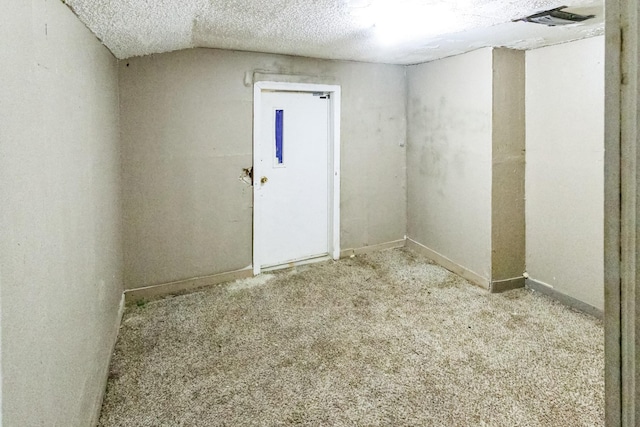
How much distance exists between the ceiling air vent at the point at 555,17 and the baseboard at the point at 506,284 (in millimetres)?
2088

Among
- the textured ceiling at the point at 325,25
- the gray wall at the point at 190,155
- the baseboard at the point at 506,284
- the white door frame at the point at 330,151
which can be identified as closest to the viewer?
the textured ceiling at the point at 325,25

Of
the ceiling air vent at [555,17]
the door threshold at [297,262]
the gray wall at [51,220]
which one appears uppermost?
the ceiling air vent at [555,17]

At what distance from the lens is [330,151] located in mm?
4285

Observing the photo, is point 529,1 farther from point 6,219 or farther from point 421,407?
point 6,219

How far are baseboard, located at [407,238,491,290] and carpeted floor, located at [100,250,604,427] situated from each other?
162 mm

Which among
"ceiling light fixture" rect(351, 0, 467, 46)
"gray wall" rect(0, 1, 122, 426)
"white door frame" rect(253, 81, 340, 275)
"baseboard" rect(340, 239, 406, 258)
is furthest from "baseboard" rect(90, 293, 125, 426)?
"ceiling light fixture" rect(351, 0, 467, 46)

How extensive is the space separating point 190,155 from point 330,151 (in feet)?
4.99

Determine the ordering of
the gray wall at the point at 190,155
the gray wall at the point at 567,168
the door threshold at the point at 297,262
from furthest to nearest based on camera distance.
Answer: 1. the door threshold at the point at 297,262
2. the gray wall at the point at 190,155
3. the gray wall at the point at 567,168

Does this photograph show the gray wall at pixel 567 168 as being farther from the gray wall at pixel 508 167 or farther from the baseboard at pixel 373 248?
the baseboard at pixel 373 248

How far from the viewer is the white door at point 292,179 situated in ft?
12.8

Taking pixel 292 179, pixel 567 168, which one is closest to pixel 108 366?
pixel 292 179

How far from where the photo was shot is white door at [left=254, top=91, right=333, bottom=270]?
3910 millimetres

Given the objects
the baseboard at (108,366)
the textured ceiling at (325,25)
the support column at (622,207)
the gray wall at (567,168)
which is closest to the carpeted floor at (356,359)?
the baseboard at (108,366)

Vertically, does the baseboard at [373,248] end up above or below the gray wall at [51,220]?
below
